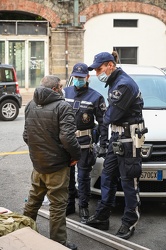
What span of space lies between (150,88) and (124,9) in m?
18.5

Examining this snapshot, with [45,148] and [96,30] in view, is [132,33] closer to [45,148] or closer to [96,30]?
[96,30]

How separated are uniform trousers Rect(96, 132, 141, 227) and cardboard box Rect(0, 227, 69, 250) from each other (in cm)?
152

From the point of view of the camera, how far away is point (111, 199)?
547cm

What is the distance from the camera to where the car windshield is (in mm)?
6910

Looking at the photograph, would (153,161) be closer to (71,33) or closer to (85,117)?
(85,117)

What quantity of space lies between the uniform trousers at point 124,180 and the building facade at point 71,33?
18672 mm

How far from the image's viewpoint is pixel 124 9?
24875 millimetres

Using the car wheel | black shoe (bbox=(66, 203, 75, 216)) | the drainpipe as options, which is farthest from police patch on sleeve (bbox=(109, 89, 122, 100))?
the drainpipe

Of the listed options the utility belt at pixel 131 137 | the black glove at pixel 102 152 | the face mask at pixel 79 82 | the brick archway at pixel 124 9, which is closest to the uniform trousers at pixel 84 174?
the black glove at pixel 102 152

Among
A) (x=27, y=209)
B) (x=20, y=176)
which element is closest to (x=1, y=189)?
(x=20, y=176)

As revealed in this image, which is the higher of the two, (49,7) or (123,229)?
(49,7)

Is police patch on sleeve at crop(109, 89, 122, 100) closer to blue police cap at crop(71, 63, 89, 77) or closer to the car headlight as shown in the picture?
blue police cap at crop(71, 63, 89, 77)

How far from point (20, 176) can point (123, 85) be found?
370 cm

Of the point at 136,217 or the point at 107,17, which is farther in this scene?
the point at 107,17
